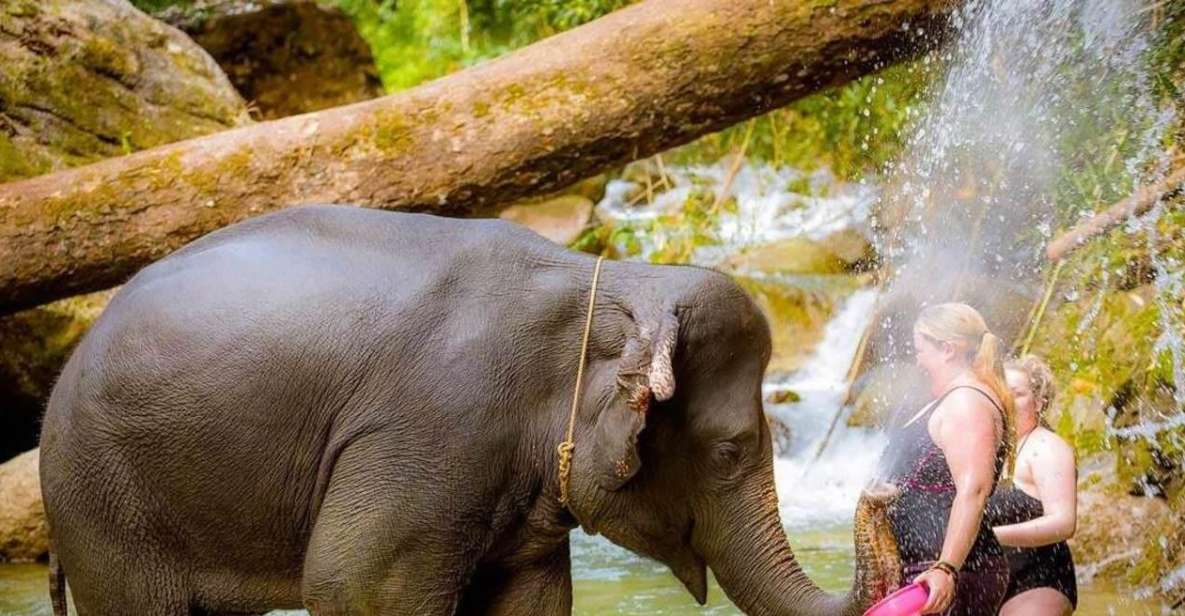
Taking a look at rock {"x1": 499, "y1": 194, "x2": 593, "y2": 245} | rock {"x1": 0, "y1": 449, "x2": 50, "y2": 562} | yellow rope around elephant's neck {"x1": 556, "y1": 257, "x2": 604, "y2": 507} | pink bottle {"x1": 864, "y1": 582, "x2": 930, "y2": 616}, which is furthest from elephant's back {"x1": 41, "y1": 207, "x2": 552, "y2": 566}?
rock {"x1": 499, "y1": 194, "x2": 593, "y2": 245}

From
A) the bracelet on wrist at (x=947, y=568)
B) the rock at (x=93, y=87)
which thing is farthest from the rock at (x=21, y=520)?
the bracelet on wrist at (x=947, y=568)

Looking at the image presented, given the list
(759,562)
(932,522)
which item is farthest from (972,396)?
(759,562)

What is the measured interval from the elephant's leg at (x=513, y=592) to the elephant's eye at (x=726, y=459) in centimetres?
51

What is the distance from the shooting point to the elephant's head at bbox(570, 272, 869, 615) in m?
3.54

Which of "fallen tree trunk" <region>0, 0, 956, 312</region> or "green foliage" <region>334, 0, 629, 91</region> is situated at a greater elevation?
"fallen tree trunk" <region>0, 0, 956, 312</region>

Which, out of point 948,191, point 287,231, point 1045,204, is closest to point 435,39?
point 948,191

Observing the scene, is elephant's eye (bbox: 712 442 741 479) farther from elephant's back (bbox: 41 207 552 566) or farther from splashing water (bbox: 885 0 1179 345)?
splashing water (bbox: 885 0 1179 345)

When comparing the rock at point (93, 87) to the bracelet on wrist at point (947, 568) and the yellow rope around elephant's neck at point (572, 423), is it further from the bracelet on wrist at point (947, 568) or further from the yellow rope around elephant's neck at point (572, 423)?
the bracelet on wrist at point (947, 568)

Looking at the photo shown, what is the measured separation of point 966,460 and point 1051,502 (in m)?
0.66

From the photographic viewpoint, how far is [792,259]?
497 inches

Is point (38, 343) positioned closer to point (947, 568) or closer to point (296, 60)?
point (296, 60)

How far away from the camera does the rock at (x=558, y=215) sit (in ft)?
43.4

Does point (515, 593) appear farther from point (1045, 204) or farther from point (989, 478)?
point (1045, 204)

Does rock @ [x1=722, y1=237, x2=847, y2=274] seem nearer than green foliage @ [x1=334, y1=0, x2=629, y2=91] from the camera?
Yes
